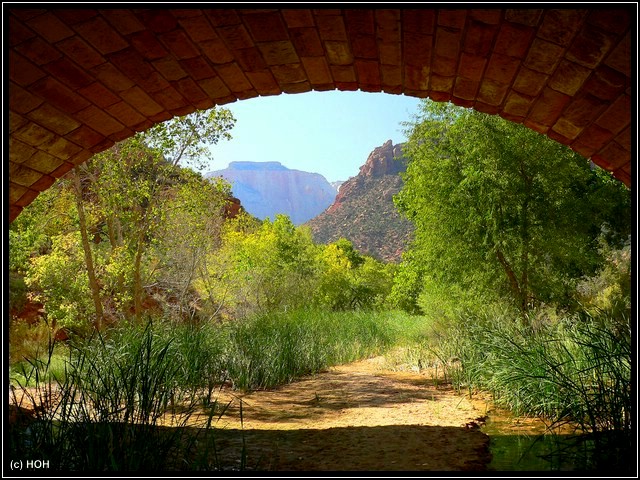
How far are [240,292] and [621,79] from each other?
17027 mm

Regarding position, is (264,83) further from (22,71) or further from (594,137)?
(594,137)

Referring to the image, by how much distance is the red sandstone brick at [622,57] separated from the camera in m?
2.26

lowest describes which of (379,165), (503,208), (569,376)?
(569,376)

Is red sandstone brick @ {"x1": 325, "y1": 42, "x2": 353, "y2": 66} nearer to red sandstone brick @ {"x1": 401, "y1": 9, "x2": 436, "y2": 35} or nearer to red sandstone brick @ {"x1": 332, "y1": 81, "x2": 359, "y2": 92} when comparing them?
red sandstone brick @ {"x1": 332, "y1": 81, "x2": 359, "y2": 92}

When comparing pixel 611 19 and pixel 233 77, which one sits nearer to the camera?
pixel 611 19

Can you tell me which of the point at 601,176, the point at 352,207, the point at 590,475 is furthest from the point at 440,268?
the point at 352,207

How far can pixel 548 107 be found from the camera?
288 centimetres

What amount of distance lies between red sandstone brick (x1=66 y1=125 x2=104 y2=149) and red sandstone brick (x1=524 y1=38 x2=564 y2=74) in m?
2.52

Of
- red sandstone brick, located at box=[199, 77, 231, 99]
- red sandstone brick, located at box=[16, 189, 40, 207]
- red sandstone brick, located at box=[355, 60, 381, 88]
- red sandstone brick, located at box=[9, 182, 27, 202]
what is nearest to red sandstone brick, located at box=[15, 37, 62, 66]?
red sandstone brick, located at box=[199, 77, 231, 99]

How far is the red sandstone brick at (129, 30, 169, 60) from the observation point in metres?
2.60

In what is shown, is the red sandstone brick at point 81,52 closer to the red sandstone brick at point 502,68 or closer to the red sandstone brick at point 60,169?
the red sandstone brick at point 60,169

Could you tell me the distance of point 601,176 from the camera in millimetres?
12305

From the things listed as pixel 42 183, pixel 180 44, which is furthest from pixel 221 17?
pixel 42 183

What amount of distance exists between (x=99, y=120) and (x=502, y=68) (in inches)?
91.7
